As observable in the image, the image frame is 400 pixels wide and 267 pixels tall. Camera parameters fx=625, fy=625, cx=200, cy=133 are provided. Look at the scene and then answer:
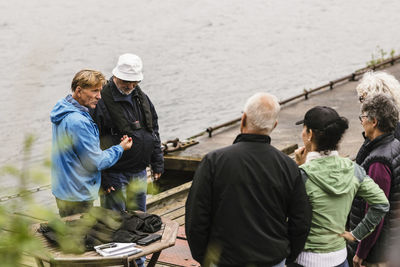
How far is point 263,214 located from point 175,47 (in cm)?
2406

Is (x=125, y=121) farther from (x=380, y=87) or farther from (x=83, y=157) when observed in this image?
(x=380, y=87)

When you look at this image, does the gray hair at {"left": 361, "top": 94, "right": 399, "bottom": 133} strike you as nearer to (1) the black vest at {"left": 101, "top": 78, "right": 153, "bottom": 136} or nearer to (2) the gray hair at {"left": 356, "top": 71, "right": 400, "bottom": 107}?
(2) the gray hair at {"left": 356, "top": 71, "right": 400, "bottom": 107}

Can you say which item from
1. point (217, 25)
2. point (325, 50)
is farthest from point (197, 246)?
point (217, 25)

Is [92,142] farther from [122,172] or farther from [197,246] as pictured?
[197,246]

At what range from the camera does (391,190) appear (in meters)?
3.43

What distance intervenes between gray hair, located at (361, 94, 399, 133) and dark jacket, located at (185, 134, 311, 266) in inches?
29.7

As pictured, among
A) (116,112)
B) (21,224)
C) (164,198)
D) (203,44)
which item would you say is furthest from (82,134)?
(203,44)

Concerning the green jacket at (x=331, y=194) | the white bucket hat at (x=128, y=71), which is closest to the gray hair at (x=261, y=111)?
the green jacket at (x=331, y=194)

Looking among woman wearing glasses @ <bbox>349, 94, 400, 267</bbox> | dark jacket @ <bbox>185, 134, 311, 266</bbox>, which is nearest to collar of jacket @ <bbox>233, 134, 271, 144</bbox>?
dark jacket @ <bbox>185, 134, 311, 266</bbox>

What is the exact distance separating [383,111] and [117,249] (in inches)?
65.7

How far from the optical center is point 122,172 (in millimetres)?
4637

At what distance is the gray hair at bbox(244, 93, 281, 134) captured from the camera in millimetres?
2844

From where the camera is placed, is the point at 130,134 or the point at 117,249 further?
the point at 130,134

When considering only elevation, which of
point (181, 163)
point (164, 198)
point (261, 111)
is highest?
point (261, 111)
